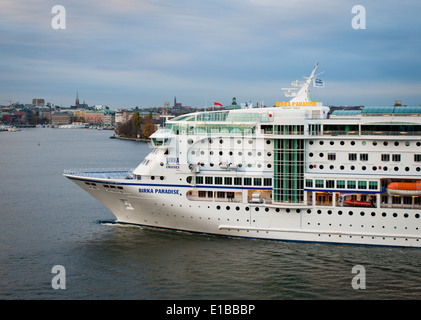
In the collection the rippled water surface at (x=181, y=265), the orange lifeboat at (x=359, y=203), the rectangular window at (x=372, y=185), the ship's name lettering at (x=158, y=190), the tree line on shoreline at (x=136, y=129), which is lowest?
the rippled water surface at (x=181, y=265)

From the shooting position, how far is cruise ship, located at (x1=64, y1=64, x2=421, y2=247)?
18797mm

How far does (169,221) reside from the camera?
20266mm

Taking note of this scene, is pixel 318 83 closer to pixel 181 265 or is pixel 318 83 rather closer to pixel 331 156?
pixel 331 156

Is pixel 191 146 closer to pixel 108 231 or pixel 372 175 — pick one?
pixel 108 231

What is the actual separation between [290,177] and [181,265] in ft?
18.1

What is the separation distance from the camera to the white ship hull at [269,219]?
18.6 m

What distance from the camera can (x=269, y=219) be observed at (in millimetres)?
19219

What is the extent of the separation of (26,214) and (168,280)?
39.2ft

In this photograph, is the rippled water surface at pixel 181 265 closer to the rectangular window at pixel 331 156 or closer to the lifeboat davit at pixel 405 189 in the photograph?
the lifeboat davit at pixel 405 189

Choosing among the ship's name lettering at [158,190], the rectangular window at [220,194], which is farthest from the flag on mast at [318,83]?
the ship's name lettering at [158,190]

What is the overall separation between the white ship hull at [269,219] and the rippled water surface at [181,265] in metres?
0.34

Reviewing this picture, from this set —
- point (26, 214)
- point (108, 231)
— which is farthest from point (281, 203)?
point (26, 214)

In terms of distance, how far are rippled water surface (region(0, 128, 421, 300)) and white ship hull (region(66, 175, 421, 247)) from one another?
34 cm

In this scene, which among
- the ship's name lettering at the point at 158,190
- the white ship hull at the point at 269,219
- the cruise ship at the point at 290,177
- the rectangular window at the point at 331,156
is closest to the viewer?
the white ship hull at the point at 269,219
